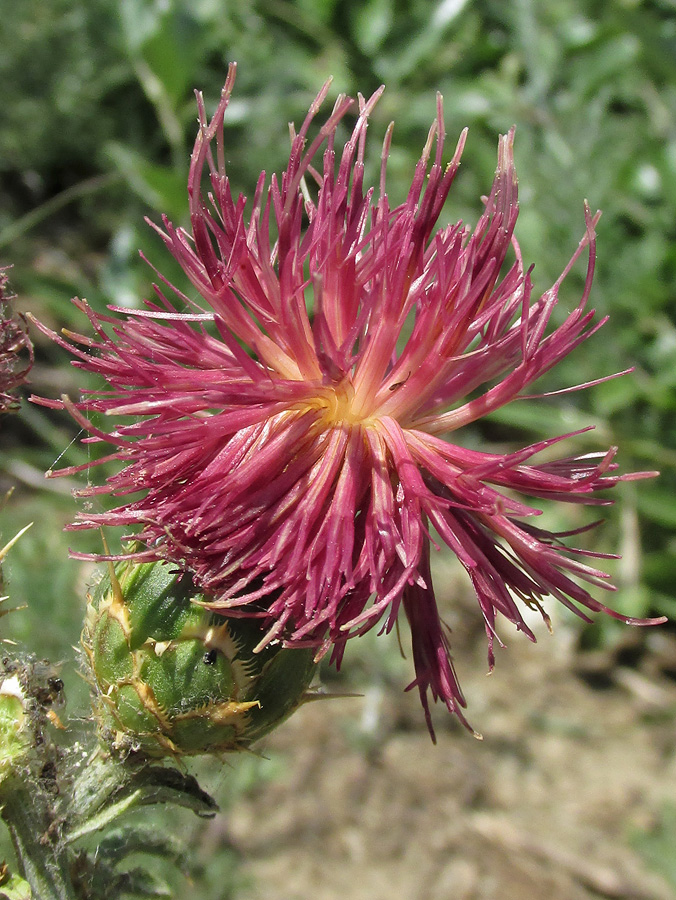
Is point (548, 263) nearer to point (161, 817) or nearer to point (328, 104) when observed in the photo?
point (328, 104)

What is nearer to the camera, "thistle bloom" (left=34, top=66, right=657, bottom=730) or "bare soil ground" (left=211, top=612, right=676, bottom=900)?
"thistle bloom" (left=34, top=66, right=657, bottom=730)

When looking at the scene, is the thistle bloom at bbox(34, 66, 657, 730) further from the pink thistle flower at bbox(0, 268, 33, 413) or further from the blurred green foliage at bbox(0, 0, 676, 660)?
the blurred green foliage at bbox(0, 0, 676, 660)

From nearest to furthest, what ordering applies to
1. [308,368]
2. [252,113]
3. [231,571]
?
[231,571] < [308,368] < [252,113]

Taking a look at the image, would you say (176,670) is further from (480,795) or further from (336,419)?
(480,795)

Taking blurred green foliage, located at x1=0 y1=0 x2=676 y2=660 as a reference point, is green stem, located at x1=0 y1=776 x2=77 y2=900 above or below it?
below

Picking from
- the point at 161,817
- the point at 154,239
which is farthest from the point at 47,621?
the point at 154,239

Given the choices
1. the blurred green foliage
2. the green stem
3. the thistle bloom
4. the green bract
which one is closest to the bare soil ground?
the blurred green foliage
